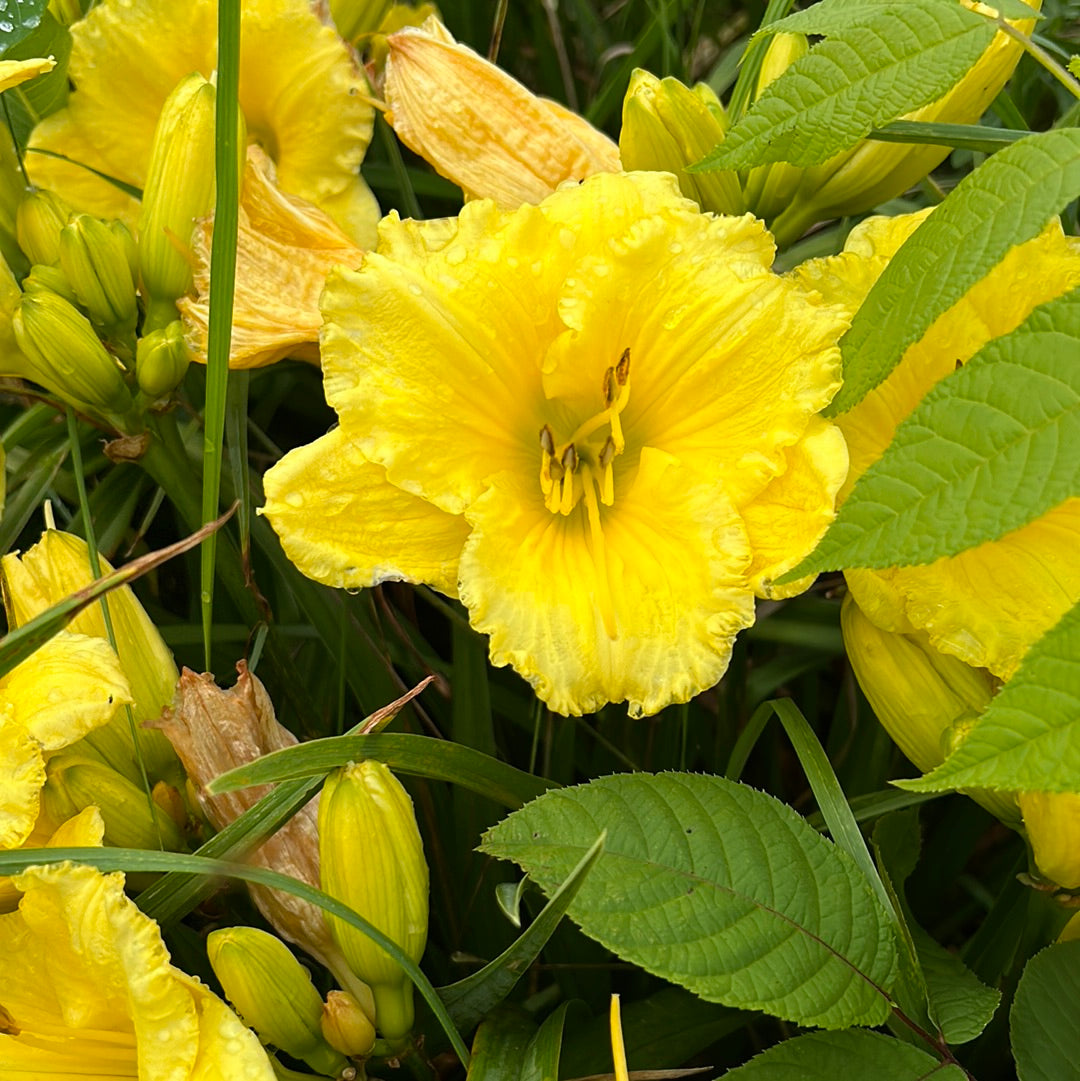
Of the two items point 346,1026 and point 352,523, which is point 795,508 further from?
point 346,1026

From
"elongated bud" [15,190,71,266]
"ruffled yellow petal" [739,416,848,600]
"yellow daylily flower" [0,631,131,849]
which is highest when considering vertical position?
"elongated bud" [15,190,71,266]

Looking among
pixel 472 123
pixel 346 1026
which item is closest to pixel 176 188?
pixel 472 123

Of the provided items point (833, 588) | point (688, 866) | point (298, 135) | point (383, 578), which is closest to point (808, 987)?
point (688, 866)

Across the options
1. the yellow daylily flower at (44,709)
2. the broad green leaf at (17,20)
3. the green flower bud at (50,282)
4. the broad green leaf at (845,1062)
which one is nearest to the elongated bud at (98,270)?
the green flower bud at (50,282)

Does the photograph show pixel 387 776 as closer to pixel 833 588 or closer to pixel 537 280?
pixel 537 280

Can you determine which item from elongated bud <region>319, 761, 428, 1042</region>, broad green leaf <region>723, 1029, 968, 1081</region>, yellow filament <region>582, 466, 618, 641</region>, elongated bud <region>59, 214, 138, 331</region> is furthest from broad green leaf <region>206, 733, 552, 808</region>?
elongated bud <region>59, 214, 138, 331</region>

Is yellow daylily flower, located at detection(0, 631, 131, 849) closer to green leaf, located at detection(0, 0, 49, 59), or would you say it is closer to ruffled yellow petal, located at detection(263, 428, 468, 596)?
ruffled yellow petal, located at detection(263, 428, 468, 596)

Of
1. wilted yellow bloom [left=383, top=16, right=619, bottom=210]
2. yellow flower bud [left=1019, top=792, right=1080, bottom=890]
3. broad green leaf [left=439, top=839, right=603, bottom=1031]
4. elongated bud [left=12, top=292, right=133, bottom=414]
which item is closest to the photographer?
broad green leaf [left=439, top=839, right=603, bottom=1031]

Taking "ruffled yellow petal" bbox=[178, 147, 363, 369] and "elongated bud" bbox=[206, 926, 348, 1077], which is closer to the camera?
"elongated bud" bbox=[206, 926, 348, 1077]

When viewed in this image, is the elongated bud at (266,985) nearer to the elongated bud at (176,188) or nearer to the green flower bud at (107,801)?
the green flower bud at (107,801)
